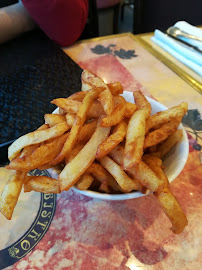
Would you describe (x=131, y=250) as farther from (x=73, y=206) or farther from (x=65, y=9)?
(x=65, y=9)

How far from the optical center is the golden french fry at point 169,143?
2.13ft

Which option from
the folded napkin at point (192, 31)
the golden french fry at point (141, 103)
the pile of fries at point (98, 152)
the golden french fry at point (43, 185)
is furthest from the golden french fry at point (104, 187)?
the folded napkin at point (192, 31)

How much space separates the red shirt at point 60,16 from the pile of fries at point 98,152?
36.9 inches

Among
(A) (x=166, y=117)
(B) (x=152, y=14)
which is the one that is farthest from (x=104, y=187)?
(B) (x=152, y=14)

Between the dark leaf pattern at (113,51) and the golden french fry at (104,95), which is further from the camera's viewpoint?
the dark leaf pattern at (113,51)

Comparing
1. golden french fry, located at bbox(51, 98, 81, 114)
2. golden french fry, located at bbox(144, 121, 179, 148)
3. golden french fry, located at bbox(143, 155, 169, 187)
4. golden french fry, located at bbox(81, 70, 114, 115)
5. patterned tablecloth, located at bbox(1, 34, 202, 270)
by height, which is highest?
golden french fry, located at bbox(81, 70, 114, 115)

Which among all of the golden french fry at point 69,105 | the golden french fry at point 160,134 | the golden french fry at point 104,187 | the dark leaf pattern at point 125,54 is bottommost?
the dark leaf pattern at point 125,54

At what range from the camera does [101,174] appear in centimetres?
57

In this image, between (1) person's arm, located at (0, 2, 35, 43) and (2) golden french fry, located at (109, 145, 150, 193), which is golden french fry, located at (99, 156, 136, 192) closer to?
(2) golden french fry, located at (109, 145, 150, 193)

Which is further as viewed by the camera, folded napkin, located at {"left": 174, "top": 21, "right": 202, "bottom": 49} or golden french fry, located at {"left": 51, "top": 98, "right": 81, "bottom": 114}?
folded napkin, located at {"left": 174, "top": 21, "right": 202, "bottom": 49}

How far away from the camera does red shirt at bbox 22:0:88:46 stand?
1337 mm

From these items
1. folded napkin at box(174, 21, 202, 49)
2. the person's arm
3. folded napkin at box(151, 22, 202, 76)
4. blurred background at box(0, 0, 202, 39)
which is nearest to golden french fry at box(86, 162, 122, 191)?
folded napkin at box(151, 22, 202, 76)

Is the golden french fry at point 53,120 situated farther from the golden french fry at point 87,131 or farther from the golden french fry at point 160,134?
the golden french fry at point 160,134

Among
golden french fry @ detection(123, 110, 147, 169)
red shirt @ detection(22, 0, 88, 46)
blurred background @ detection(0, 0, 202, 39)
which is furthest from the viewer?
blurred background @ detection(0, 0, 202, 39)
